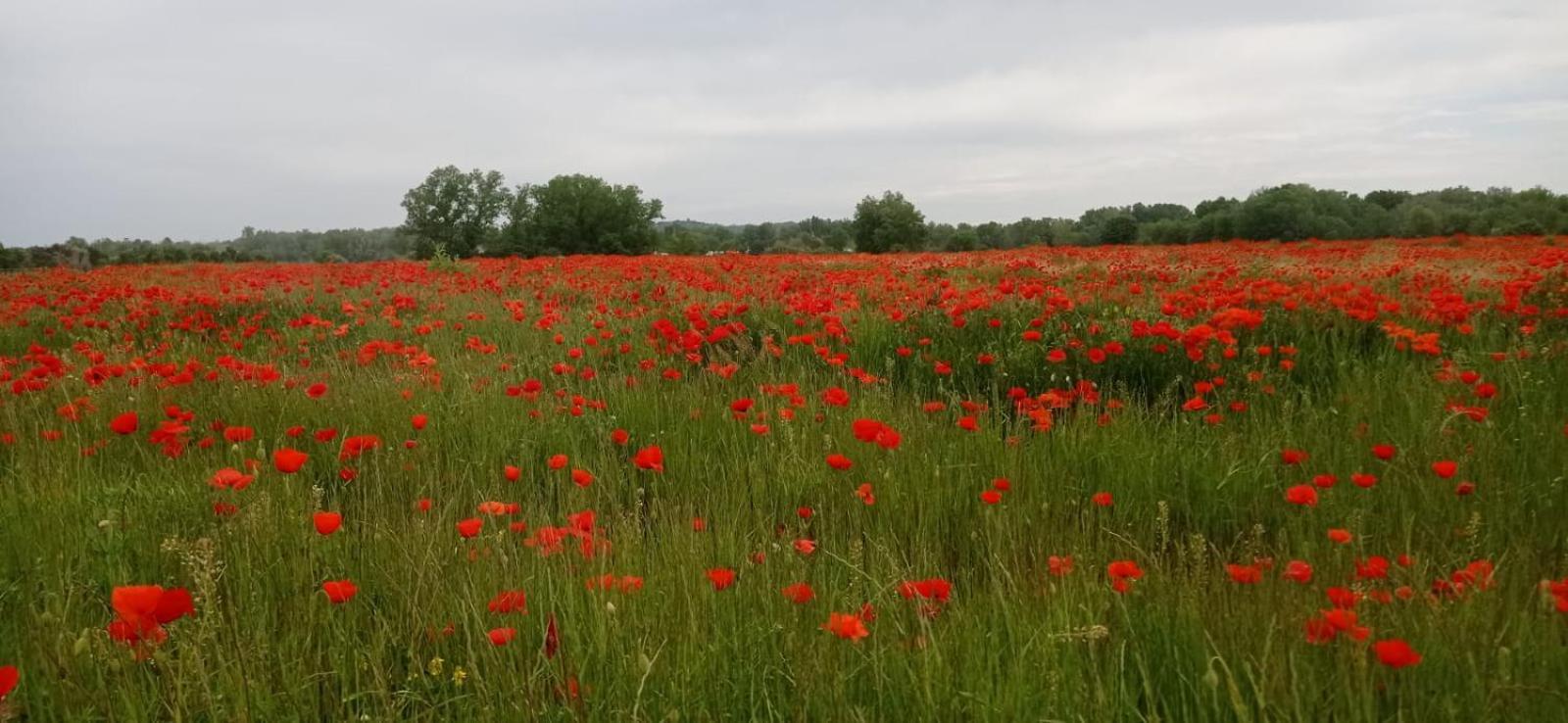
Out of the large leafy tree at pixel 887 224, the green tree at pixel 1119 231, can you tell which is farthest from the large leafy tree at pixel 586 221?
the green tree at pixel 1119 231

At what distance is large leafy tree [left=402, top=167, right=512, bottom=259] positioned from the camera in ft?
181

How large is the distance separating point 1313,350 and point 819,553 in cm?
429

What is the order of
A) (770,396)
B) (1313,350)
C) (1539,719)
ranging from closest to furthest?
(1539,719)
(770,396)
(1313,350)

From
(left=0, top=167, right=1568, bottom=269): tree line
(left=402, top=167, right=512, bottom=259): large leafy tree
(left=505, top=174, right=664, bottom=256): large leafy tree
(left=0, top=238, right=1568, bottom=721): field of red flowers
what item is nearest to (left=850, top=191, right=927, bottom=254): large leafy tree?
(left=0, top=167, right=1568, bottom=269): tree line

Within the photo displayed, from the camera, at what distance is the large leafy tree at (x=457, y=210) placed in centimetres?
5531

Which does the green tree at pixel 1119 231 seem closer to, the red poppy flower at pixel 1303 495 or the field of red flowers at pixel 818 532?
the field of red flowers at pixel 818 532

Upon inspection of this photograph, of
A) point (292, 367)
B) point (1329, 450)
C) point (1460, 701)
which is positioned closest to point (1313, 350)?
point (1329, 450)

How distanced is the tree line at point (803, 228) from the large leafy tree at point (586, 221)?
0.08 metres

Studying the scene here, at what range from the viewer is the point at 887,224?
4338cm

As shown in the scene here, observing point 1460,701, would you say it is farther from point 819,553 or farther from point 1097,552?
point 819,553

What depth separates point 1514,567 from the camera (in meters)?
1.96

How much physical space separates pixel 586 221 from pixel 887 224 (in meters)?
19.7

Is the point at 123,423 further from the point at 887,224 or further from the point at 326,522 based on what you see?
the point at 887,224

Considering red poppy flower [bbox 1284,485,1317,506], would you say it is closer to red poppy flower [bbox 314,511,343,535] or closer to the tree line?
red poppy flower [bbox 314,511,343,535]
